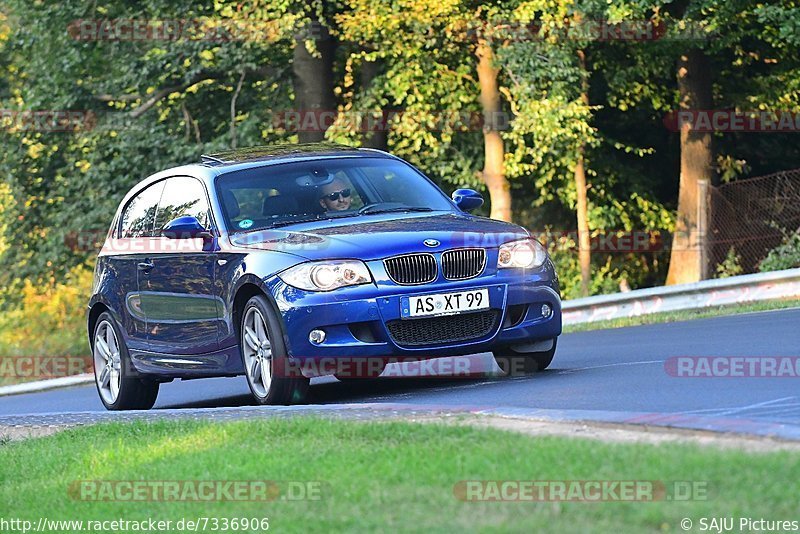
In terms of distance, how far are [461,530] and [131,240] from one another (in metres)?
8.13

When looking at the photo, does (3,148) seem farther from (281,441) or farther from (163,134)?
(281,441)

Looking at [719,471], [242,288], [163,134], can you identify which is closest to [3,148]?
[163,134]

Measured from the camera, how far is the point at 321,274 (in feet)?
36.0

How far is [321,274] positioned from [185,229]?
4.68 ft

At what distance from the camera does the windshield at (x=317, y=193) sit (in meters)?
12.1

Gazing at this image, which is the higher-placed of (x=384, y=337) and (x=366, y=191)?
(x=366, y=191)

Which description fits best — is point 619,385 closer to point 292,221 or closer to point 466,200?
point 466,200

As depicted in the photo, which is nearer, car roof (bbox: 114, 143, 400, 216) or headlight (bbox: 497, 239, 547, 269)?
headlight (bbox: 497, 239, 547, 269)

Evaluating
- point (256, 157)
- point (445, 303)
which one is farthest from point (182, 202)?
point (445, 303)

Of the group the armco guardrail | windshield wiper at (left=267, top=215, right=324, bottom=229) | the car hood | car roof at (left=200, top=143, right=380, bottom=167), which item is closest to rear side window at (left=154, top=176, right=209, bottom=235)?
car roof at (left=200, top=143, right=380, bottom=167)

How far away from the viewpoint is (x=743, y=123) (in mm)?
32312

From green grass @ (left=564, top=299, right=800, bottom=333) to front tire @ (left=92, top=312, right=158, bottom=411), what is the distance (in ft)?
25.4

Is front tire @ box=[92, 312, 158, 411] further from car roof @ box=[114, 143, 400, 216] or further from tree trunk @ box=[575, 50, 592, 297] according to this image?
tree trunk @ box=[575, 50, 592, 297]

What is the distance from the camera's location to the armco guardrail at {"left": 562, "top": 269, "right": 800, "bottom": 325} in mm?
20828
